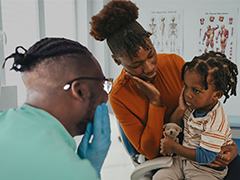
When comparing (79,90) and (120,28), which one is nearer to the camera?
(79,90)

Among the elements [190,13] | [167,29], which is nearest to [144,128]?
[167,29]

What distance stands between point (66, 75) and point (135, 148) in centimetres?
88

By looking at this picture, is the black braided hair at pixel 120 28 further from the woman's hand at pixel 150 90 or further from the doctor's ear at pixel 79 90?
the doctor's ear at pixel 79 90

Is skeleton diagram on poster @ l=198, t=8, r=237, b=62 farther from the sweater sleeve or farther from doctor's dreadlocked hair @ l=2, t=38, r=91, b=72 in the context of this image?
doctor's dreadlocked hair @ l=2, t=38, r=91, b=72

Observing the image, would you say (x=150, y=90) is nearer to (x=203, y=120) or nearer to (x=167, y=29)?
(x=203, y=120)

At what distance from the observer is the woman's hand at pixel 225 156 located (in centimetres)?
112

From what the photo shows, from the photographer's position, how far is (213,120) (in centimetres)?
111

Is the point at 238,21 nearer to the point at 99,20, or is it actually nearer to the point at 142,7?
the point at 142,7

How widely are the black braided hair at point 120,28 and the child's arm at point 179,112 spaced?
15.5 inches

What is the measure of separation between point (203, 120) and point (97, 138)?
2.20 feet

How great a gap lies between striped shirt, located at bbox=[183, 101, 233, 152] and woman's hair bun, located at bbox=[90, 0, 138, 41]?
27.3 inches

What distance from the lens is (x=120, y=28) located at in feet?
3.78

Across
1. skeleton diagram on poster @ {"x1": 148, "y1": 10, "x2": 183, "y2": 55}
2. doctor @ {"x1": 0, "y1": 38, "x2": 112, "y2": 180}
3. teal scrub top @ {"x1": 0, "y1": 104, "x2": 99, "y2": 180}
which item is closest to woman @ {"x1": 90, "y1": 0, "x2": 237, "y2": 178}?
doctor @ {"x1": 0, "y1": 38, "x2": 112, "y2": 180}

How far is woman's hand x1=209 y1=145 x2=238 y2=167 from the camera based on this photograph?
1.12 meters
